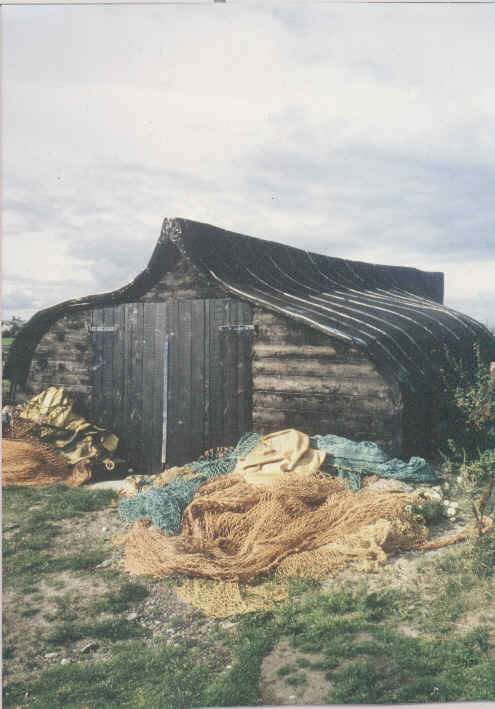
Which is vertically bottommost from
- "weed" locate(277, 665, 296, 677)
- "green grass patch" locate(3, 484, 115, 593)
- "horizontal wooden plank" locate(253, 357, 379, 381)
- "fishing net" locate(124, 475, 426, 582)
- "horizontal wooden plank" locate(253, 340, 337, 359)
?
"weed" locate(277, 665, 296, 677)

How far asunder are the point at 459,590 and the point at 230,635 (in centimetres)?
198

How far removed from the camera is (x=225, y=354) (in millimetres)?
9023

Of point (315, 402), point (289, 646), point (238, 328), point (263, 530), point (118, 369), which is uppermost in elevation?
point (238, 328)

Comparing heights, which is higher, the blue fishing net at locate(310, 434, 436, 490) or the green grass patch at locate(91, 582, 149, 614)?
the blue fishing net at locate(310, 434, 436, 490)

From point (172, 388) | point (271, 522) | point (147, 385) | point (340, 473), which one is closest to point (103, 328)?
point (147, 385)

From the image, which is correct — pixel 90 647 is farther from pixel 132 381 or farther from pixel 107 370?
pixel 107 370

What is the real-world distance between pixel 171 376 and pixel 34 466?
2.64 meters

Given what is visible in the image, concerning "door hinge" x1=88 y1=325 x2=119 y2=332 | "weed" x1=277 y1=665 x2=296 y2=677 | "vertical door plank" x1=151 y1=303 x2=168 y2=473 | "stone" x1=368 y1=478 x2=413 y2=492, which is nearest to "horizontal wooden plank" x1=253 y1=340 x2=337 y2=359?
"vertical door plank" x1=151 y1=303 x2=168 y2=473

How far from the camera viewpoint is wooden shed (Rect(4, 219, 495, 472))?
26.1 ft

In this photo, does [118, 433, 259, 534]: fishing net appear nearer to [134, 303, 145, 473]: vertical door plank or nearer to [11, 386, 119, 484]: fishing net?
[134, 303, 145, 473]: vertical door plank

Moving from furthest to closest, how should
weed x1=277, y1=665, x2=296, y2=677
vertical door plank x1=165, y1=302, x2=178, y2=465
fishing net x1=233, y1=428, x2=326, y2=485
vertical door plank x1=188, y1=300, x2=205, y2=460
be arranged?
vertical door plank x1=165, y1=302, x2=178, y2=465, vertical door plank x1=188, y1=300, x2=205, y2=460, fishing net x1=233, y1=428, x2=326, y2=485, weed x1=277, y1=665, x2=296, y2=677

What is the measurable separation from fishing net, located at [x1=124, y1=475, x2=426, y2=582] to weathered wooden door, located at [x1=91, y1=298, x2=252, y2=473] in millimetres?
2404

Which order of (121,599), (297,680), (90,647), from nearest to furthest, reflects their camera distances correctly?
(297,680) < (90,647) < (121,599)

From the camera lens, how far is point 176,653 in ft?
14.0
